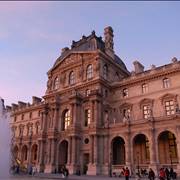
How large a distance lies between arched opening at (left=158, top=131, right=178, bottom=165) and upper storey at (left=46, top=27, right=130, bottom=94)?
51.6ft

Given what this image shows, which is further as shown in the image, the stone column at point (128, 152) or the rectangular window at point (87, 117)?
the rectangular window at point (87, 117)

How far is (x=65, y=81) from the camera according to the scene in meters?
55.3

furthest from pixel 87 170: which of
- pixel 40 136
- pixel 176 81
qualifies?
pixel 176 81

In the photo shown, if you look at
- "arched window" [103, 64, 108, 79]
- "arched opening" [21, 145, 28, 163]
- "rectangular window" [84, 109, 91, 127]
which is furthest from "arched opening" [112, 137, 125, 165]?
Result: "arched opening" [21, 145, 28, 163]

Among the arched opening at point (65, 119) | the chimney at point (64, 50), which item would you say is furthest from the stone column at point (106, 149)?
the chimney at point (64, 50)

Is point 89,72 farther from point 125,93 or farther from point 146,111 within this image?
point 146,111

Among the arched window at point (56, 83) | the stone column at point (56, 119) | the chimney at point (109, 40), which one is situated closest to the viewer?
the stone column at point (56, 119)

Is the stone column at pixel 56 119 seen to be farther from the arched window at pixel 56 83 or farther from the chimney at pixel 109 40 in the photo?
the chimney at pixel 109 40

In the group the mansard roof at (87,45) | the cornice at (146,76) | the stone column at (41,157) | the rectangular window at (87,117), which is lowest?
the stone column at (41,157)

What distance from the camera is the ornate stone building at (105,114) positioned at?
39656 mm

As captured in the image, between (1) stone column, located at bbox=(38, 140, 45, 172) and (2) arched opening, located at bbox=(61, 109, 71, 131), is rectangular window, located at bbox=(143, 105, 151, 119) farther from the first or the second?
(1) stone column, located at bbox=(38, 140, 45, 172)

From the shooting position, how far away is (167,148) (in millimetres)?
40125

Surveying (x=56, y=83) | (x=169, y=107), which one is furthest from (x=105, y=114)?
(x=56, y=83)

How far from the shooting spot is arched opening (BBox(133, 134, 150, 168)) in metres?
41.7
